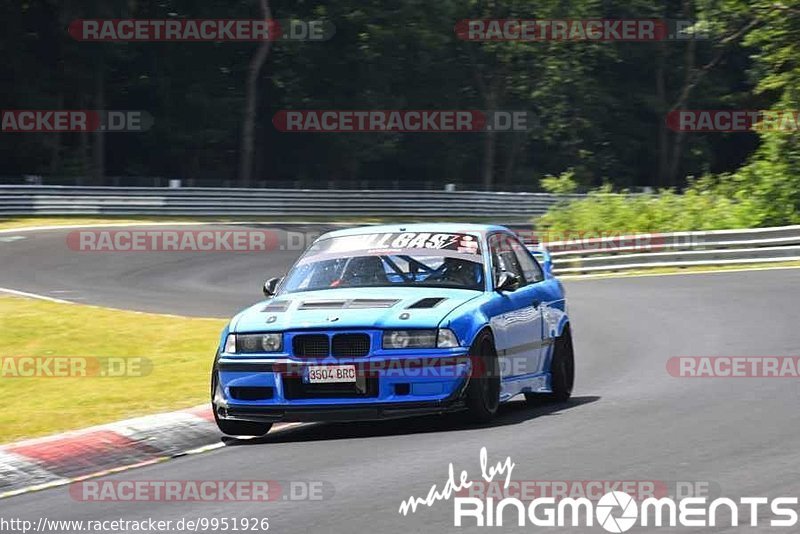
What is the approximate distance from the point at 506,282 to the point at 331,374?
5.70 feet

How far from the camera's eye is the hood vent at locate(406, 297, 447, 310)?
32.8 ft

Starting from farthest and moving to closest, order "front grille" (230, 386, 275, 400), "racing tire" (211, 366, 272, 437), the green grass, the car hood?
the green grass, "racing tire" (211, 366, 272, 437), "front grille" (230, 386, 275, 400), the car hood

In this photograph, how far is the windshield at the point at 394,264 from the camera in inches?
428

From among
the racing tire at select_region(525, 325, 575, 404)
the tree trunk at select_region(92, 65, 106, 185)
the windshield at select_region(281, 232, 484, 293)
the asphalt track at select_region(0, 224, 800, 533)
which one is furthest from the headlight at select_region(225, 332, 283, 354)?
the tree trunk at select_region(92, 65, 106, 185)

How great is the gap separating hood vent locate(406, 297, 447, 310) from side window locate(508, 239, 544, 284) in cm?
170

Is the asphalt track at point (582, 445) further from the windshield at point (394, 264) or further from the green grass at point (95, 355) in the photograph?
the green grass at point (95, 355)

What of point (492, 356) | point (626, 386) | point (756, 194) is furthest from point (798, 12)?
point (492, 356)

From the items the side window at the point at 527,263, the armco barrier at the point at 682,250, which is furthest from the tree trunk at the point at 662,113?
the side window at the point at 527,263

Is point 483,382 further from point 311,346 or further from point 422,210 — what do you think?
point 422,210

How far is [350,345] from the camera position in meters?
9.73

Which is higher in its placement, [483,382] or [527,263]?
[527,263]

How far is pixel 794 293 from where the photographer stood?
19641mm

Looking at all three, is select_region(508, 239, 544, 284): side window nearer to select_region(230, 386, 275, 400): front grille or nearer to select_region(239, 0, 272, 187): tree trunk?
select_region(230, 386, 275, 400): front grille

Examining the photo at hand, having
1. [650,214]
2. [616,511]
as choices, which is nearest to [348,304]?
[616,511]
